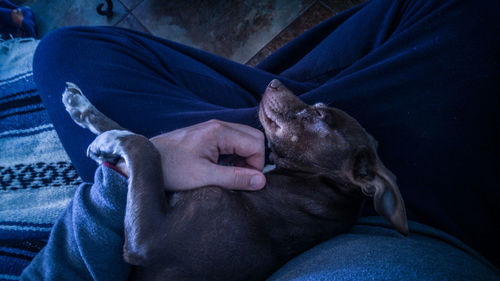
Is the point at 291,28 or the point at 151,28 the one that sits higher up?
the point at 291,28

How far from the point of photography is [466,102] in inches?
77.3

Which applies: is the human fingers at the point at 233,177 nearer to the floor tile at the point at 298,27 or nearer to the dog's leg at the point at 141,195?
the dog's leg at the point at 141,195

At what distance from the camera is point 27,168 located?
8.25ft

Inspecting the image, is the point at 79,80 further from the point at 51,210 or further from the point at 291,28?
the point at 291,28

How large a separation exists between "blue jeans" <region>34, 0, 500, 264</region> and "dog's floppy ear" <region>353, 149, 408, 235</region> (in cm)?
27

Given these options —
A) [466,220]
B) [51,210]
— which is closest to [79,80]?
[51,210]

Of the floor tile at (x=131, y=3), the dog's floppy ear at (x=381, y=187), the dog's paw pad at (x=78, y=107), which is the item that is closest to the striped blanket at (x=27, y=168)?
the dog's paw pad at (x=78, y=107)

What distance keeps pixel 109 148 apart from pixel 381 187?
5.97 feet

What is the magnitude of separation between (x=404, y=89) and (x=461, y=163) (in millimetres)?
664

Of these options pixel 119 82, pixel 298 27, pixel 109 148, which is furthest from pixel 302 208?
pixel 298 27

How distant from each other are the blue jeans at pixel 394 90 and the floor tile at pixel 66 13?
205 cm

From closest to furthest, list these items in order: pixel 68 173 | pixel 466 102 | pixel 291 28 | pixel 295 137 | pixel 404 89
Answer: pixel 466 102, pixel 404 89, pixel 295 137, pixel 68 173, pixel 291 28

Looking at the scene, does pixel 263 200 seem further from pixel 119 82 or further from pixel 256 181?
pixel 119 82

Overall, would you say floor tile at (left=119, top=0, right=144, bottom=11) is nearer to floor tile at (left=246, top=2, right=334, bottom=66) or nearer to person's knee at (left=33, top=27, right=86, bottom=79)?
floor tile at (left=246, top=2, right=334, bottom=66)
